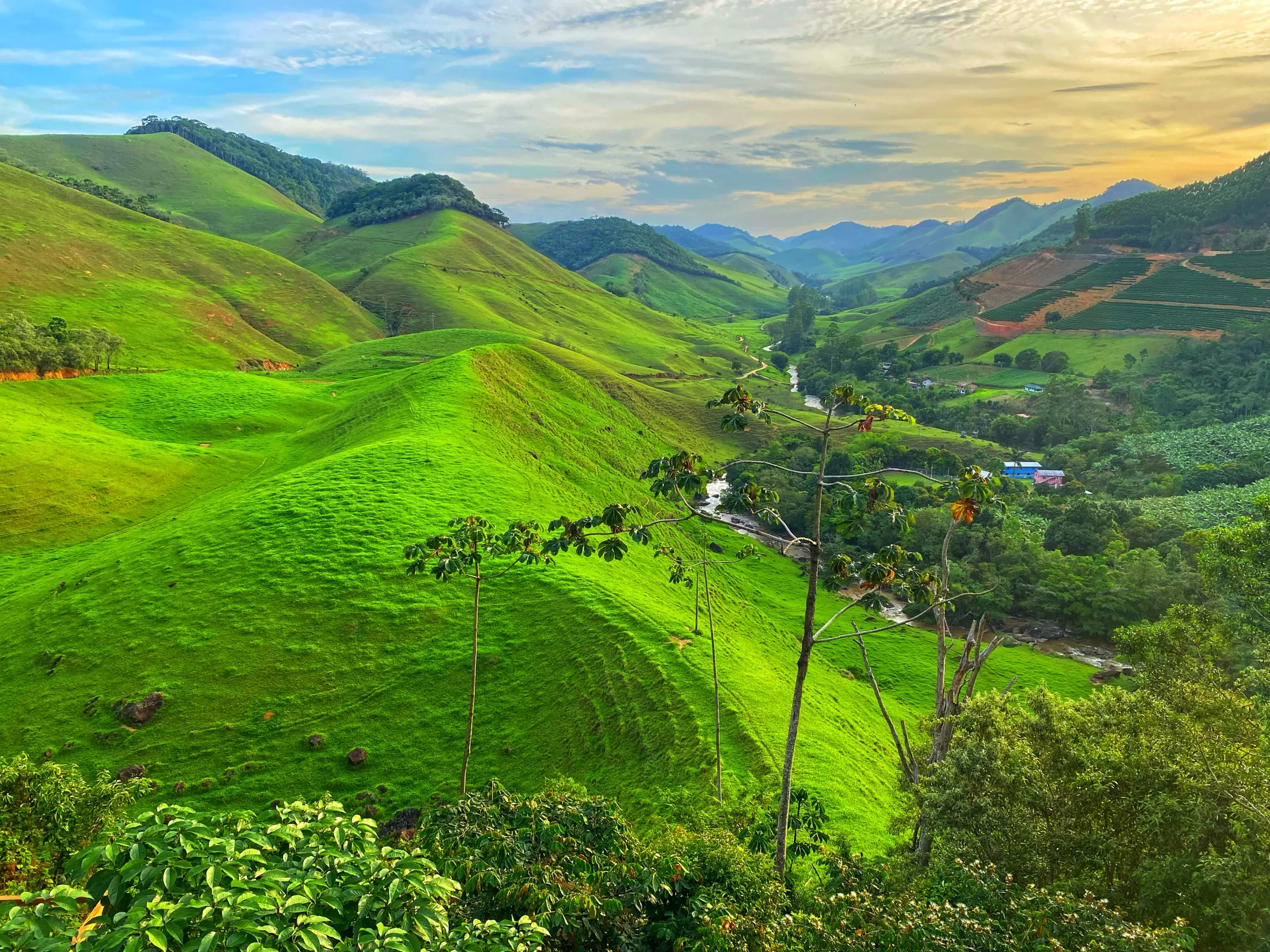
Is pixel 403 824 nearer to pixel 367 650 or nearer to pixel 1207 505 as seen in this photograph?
pixel 367 650

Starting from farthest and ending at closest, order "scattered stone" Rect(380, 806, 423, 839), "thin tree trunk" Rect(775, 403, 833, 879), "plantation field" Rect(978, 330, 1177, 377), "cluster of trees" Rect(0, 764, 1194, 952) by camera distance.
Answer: "plantation field" Rect(978, 330, 1177, 377), "scattered stone" Rect(380, 806, 423, 839), "thin tree trunk" Rect(775, 403, 833, 879), "cluster of trees" Rect(0, 764, 1194, 952)

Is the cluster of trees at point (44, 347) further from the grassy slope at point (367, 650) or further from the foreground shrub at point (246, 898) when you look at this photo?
the foreground shrub at point (246, 898)

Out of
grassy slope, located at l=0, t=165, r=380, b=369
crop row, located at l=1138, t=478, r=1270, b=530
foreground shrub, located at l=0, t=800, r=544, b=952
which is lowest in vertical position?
crop row, located at l=1138, t=478, r=1270, b=530

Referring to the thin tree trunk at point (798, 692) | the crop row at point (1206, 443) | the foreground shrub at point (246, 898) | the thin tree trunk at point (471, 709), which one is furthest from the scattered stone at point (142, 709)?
the crop row at point (1206, 443)

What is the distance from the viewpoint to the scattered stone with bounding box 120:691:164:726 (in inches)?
1133

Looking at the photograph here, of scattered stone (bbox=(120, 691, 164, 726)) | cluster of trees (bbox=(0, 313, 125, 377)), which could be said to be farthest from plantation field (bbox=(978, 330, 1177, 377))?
cluster of trees (bbox=(0, 313, 125, 377))

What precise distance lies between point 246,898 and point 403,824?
2144 centimetres

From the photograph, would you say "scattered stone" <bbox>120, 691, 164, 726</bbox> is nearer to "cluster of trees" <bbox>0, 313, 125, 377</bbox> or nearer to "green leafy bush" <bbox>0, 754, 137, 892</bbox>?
Result: "green leafy bush" <bbox>0, 754, 137, 892</bbox>

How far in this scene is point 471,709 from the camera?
76.6 ft

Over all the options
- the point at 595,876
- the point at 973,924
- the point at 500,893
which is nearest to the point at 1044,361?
the point at 973,924

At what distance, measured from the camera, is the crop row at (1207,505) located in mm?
87000

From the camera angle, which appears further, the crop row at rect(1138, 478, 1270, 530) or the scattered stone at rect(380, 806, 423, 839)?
the crop row at rect(1138, 478, 1270, 530)

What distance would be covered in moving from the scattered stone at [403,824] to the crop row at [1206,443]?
14033 cm

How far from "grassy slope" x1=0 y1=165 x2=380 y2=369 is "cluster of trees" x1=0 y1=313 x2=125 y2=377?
2394 centimetres
